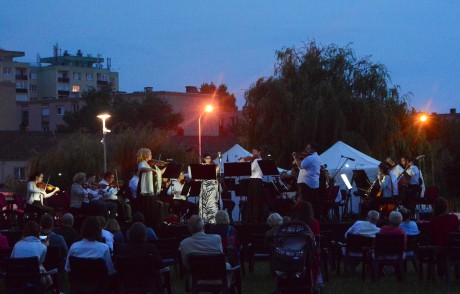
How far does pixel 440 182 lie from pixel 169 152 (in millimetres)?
17896

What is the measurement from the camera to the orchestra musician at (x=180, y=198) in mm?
27359

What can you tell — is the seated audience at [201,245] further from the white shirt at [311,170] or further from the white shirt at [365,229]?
the white shirt at [311,170]

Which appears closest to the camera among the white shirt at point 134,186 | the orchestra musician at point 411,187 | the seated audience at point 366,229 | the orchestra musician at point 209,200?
the seated audience at point 366,229

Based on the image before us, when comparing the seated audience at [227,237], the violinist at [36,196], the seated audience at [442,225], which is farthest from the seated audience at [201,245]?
the violinist at [36,196]

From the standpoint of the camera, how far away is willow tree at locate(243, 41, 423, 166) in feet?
137

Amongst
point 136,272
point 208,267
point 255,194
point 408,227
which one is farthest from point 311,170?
point 136,272

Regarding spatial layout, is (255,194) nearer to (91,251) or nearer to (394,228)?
(394,228)

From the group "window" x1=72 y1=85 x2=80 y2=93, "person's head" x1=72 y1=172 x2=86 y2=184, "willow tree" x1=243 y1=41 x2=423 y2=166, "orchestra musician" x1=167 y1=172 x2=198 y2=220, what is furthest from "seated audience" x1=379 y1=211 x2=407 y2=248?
"window" x1=72 y1=85 x2=80 y2=93

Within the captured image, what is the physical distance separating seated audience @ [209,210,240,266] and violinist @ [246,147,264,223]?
6.60m

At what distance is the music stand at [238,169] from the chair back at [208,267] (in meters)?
9.03

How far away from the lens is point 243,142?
44.6 meters

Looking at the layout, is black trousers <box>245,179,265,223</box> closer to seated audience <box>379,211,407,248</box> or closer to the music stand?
the music stand

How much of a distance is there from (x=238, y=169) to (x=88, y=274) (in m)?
9.69

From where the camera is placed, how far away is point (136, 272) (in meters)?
14.5
